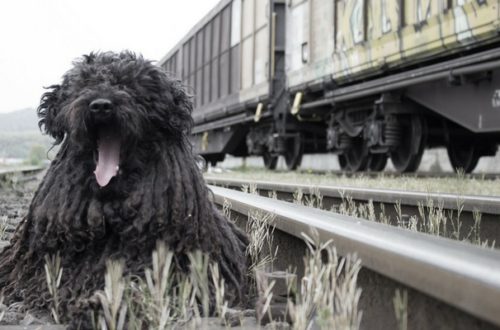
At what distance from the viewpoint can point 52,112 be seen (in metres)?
2.53

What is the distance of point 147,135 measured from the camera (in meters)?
2.37

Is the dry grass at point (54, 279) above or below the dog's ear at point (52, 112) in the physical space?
below

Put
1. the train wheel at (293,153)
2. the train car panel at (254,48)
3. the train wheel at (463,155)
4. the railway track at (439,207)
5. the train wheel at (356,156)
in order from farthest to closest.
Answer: the train wheel at (293,153)
the train car panel at (254,48)
the train wheel at (356,156)
the train wheel at (463,155)
the railway track at (439,207)

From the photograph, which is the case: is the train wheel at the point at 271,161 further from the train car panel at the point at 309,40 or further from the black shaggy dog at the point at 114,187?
the black shaggy dog at the point at 114,187

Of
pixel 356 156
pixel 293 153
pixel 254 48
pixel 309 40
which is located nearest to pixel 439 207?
pixel 356 156

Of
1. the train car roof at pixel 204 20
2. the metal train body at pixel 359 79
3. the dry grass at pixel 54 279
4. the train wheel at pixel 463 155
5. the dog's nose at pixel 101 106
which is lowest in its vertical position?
the dry grass at pixel 54 279

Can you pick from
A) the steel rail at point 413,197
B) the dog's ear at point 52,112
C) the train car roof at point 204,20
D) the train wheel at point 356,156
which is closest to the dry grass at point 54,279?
the dog's ear at point 52,112

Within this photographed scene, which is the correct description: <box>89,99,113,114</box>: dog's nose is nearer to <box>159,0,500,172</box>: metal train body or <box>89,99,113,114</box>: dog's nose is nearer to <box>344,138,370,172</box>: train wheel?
<box>159,0,500,172</box>: metal train body

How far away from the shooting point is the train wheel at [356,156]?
1180 cm

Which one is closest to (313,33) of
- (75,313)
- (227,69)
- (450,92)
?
(450,92)

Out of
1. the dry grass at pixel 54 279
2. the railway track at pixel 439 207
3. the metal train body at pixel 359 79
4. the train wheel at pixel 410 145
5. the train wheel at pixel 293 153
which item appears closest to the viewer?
the dry grass at pixel 54 279

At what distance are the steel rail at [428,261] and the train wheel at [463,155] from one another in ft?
28.0

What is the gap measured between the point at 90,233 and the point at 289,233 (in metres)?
0.92

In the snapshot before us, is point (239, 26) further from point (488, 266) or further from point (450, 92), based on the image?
point (488, 266)
